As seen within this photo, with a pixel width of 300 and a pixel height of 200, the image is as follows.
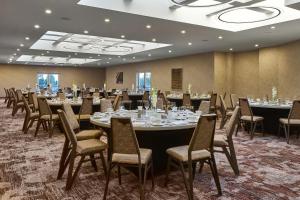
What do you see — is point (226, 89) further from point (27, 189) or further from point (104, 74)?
point (104, 74)

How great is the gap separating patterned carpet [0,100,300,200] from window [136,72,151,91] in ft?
46.4

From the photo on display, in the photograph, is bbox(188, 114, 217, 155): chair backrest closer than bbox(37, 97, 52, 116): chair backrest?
Yes

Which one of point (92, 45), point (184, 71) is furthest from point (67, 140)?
point (184, 71)

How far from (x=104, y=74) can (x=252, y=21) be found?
20220 mm

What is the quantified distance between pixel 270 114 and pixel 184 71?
8475mm

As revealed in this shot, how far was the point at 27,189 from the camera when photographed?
10.9 ft

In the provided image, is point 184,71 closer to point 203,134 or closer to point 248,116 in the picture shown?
point 248,116

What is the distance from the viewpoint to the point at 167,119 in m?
3.78

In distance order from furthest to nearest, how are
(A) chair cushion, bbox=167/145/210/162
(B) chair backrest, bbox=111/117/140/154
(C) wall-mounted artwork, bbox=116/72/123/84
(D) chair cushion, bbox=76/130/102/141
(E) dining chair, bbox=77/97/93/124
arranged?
(C) wall-mounted artwork, bbox=116/72/123/84 < (E) dining chair, bbox=77/97/93/124 < (D) chair cushion, bbox=76/130/102/141 < (A) chair cushion, bbox=167/145/210/162 < (B) chair backrest, bbox=111/117/140/154

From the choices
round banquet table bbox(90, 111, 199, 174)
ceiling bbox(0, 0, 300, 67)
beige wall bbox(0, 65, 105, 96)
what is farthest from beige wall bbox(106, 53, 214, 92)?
round banquet table bbox(90, 111, 199, 174)

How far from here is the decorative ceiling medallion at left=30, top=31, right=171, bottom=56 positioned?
38.2 ft

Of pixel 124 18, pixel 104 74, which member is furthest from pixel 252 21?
pixel 104 74

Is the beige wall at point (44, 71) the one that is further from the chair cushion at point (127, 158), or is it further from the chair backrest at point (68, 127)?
the chair cushion at point (127, 158)

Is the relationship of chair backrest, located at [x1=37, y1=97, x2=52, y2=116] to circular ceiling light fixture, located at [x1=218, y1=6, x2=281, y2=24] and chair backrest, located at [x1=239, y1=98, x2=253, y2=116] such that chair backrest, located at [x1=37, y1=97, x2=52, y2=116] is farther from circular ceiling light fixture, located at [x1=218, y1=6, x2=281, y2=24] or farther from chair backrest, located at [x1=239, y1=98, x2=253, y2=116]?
circular ceiling light fixture, located at [x1=218, y1=6, x2=281, y2=24]
